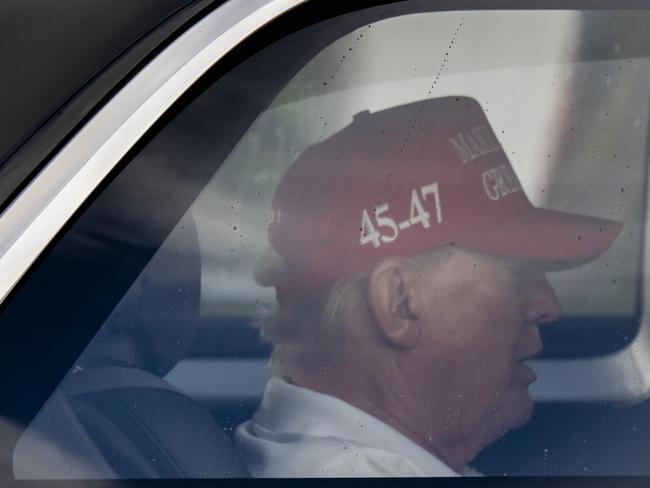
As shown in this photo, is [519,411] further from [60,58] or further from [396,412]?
[60,58]

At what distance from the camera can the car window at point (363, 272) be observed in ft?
5.98

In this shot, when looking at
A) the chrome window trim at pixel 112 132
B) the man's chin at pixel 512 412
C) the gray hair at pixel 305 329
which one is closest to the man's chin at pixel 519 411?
the man's chin at pixel 512 412

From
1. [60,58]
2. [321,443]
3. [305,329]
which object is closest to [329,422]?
[321,443]

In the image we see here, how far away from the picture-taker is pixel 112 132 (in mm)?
1772

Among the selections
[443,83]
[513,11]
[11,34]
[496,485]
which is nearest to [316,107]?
[443,83]

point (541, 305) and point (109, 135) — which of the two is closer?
point (109, 135)

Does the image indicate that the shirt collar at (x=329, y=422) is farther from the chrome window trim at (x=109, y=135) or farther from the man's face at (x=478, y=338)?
the chrome window trim at (x=109, y=135)

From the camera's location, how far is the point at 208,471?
183cm

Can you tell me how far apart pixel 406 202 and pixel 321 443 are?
14.3 inches

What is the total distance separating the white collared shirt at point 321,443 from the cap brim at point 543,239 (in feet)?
0.98

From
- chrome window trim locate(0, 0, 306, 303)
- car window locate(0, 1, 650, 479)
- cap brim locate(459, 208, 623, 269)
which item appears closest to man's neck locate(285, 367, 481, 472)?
car window locate(0, 1, 650, 479)

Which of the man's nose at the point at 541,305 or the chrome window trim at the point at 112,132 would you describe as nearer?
the chrome window trim at the point at 112,132

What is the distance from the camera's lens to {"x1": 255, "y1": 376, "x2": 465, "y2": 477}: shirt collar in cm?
183

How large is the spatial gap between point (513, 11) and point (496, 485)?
26.7 inches
